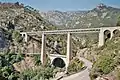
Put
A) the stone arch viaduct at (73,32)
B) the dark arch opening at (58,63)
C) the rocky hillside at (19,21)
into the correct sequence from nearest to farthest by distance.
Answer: the stone arch viaduct at (73,32)
the dark arch opening at (58,63)
the rocky hillside at (19,21)

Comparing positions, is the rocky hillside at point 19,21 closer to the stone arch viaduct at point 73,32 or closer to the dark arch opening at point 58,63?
the stone arch viaduct at point 73,32

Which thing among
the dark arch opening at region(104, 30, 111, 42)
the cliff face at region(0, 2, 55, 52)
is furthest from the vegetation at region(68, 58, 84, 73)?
the cliff face at region(0, 2, 55, 52)

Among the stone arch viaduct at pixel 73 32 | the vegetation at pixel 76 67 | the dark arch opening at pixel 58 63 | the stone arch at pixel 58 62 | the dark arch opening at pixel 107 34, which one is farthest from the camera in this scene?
the dark arch opening at pixel 58 63

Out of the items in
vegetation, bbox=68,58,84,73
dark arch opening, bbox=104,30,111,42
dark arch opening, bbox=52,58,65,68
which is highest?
dark arch opening, bbox=104,30,111,42

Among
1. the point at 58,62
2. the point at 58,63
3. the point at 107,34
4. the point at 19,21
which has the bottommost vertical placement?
the point at 58,63

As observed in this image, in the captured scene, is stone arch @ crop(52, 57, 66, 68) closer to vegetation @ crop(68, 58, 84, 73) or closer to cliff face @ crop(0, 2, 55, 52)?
cliff face @ crop(0, 2, 55, 52)

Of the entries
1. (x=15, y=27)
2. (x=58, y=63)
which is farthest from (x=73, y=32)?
(x=15, y=27)

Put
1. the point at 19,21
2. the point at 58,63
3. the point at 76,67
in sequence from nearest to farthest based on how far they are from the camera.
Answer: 1. the point at 76,67
2. the point at 58,63
3. the point at 19,21

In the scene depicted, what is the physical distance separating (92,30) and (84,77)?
116ft

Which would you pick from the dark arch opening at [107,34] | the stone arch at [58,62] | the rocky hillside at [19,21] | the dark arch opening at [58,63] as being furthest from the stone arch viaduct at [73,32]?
the rocky hillside at [19,21]

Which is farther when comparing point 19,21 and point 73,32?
point 19,21

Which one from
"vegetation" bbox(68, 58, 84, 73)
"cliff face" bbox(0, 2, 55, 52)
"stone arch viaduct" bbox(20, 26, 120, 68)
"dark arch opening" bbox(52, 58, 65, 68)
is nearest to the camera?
"vegetation" bbox(68, 58, 84, 73)

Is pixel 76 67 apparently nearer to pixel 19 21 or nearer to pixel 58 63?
pixel 58 63

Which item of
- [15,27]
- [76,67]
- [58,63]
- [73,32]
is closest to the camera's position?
[76,67]
